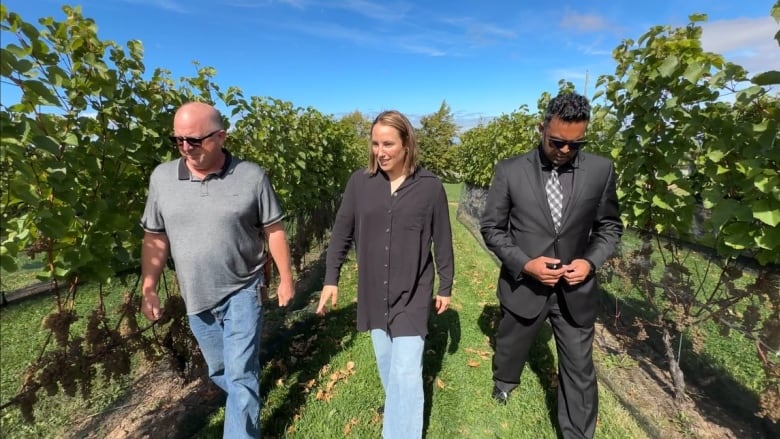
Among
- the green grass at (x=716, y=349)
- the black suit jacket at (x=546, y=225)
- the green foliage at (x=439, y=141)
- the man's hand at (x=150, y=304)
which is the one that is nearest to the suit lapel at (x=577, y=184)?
the black suit jacket at (x=546, y=225)

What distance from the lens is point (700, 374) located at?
135 inches

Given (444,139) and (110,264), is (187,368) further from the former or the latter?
(444,139)

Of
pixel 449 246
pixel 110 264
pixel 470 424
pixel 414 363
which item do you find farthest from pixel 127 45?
pixel 470 424

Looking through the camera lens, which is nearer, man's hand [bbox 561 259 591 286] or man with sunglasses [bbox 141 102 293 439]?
man with sunglasses [bbox 141 102 293 439]

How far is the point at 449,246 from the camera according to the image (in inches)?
104

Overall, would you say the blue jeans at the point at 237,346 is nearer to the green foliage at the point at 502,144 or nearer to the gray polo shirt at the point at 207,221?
the gray polo shirt at the point at 207,221

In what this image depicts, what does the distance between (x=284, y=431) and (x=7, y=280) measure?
804cm

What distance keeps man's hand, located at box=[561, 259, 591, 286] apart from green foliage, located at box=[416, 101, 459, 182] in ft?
143

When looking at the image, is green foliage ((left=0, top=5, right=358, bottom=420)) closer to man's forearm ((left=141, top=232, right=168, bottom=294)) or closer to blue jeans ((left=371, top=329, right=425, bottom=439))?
man's forearm ((left=141, top=232, right=168, bottom=294))

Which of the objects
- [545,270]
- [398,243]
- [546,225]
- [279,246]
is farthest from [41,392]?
[546,225]

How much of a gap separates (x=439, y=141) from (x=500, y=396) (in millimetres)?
48359

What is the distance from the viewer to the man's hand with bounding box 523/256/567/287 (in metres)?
2.45

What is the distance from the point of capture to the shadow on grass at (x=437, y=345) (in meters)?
3.53

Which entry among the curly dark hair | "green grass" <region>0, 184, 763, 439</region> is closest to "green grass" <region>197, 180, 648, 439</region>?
"green grass" <region>0, 184, 763, 439</region>
